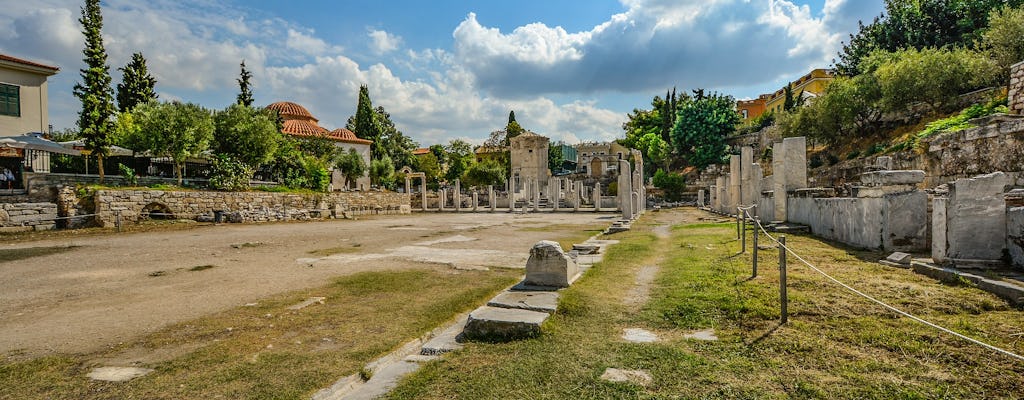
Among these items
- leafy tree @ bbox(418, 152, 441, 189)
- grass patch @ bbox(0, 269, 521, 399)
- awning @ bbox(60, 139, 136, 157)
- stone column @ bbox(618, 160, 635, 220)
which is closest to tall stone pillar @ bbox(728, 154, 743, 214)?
stone column @ bbox(618, 160, 635, 220)

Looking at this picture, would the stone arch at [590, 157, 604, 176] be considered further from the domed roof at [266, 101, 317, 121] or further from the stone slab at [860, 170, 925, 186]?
the stone slab at [860, 170, 925, 186]

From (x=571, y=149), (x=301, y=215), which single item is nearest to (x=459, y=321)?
(x=301, y=215)

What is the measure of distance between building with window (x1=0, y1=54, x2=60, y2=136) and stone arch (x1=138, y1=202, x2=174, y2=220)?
36.3 feet

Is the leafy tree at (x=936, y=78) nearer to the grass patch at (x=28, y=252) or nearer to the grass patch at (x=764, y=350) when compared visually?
the grass patch at (x=764, y=350)

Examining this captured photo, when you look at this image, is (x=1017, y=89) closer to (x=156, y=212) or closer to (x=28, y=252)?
(x=28, y=252)

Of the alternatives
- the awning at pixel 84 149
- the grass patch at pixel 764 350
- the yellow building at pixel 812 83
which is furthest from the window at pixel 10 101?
the yellow building at pixel 812 83

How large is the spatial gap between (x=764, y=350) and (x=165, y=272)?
9.81m

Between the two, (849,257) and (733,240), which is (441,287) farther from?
(733,240)

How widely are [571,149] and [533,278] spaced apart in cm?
8537

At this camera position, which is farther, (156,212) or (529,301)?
(156,212)

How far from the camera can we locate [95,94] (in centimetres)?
2091

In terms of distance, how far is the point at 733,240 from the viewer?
418 inches

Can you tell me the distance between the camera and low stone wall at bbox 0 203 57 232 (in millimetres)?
15789

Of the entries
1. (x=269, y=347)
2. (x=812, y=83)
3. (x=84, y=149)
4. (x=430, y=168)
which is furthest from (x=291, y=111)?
(x=812, y=83)
